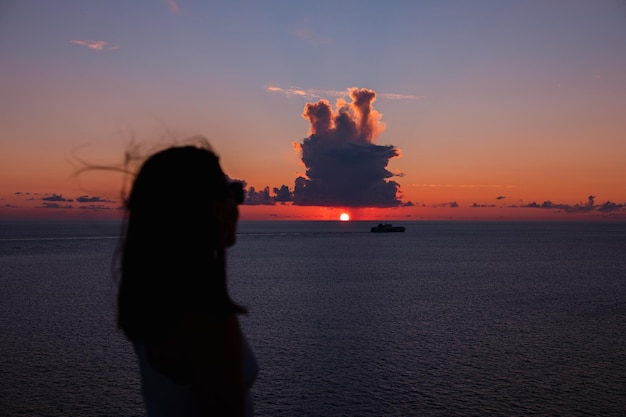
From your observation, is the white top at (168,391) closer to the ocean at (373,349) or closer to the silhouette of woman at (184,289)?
the silhouette of woman at (184,289)

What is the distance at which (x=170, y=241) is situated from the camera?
2049 millimetres

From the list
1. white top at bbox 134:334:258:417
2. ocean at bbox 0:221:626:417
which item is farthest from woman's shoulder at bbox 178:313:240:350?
ocean at bbox 0:221:626:417

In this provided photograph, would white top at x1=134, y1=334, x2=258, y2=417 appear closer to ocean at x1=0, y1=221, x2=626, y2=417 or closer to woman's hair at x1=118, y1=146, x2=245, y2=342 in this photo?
woman's hair at x1=118, y1=146, x2=245, y2=342

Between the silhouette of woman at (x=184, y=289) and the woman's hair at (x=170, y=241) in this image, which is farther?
the woman's hair at (x=170, y=241)

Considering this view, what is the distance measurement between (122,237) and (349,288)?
5278 cm

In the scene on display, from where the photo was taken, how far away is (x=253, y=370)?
7.35ft

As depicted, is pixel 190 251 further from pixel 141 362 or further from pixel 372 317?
pixel 372 317

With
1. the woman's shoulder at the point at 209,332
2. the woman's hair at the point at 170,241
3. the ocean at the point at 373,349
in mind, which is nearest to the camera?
the woman's shoulder at the point at 209,332

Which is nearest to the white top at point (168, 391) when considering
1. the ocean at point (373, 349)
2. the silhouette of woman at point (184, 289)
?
the silhouette of woman at point (184, 289)

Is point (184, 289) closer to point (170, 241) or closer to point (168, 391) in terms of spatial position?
point (170, 241)

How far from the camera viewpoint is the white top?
2.06m

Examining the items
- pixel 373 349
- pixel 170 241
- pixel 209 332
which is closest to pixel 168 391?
pixel 209 332

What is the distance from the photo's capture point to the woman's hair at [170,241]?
6.45 feet

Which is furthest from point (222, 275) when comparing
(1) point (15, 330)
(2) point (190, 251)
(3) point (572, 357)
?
(1) point (15, 330)
